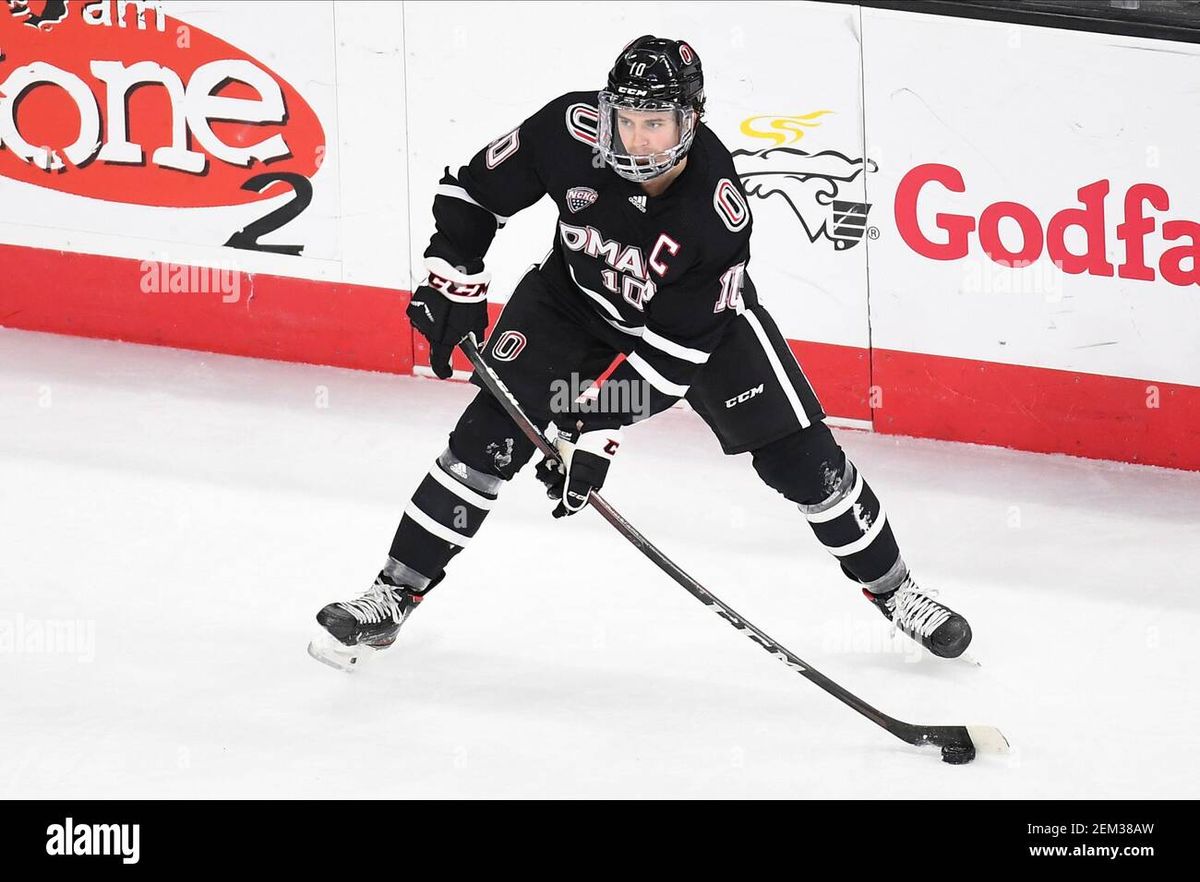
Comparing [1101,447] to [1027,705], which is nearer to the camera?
[1027,705]

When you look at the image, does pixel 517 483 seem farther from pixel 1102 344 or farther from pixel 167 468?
pixel 1102 344

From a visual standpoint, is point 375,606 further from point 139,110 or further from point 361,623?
point 139,110

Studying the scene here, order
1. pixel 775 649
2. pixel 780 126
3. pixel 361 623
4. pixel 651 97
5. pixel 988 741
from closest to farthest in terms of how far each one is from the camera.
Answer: pixel 651 97
pixel 988 741
pixel 775 649
pixel 361 623
pixel 780 126

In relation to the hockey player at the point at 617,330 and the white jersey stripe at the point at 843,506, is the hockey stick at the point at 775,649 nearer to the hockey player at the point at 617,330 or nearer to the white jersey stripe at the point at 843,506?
the hockey player at the point at 617,330

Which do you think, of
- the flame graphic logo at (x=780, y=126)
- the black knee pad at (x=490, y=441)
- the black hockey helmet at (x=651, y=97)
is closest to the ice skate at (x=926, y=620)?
the black knee pad at (x=490, y=441)

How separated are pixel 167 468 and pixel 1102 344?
242 centimetres

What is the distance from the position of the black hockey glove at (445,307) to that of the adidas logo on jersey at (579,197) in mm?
223

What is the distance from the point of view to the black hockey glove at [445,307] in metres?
3.41

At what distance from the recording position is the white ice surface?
10.6ft

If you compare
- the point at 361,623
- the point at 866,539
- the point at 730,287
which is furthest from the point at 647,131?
the point at 361,623

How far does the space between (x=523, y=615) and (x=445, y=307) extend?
789 millimetres

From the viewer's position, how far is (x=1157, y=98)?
433 cm

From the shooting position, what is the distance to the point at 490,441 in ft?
11.3
